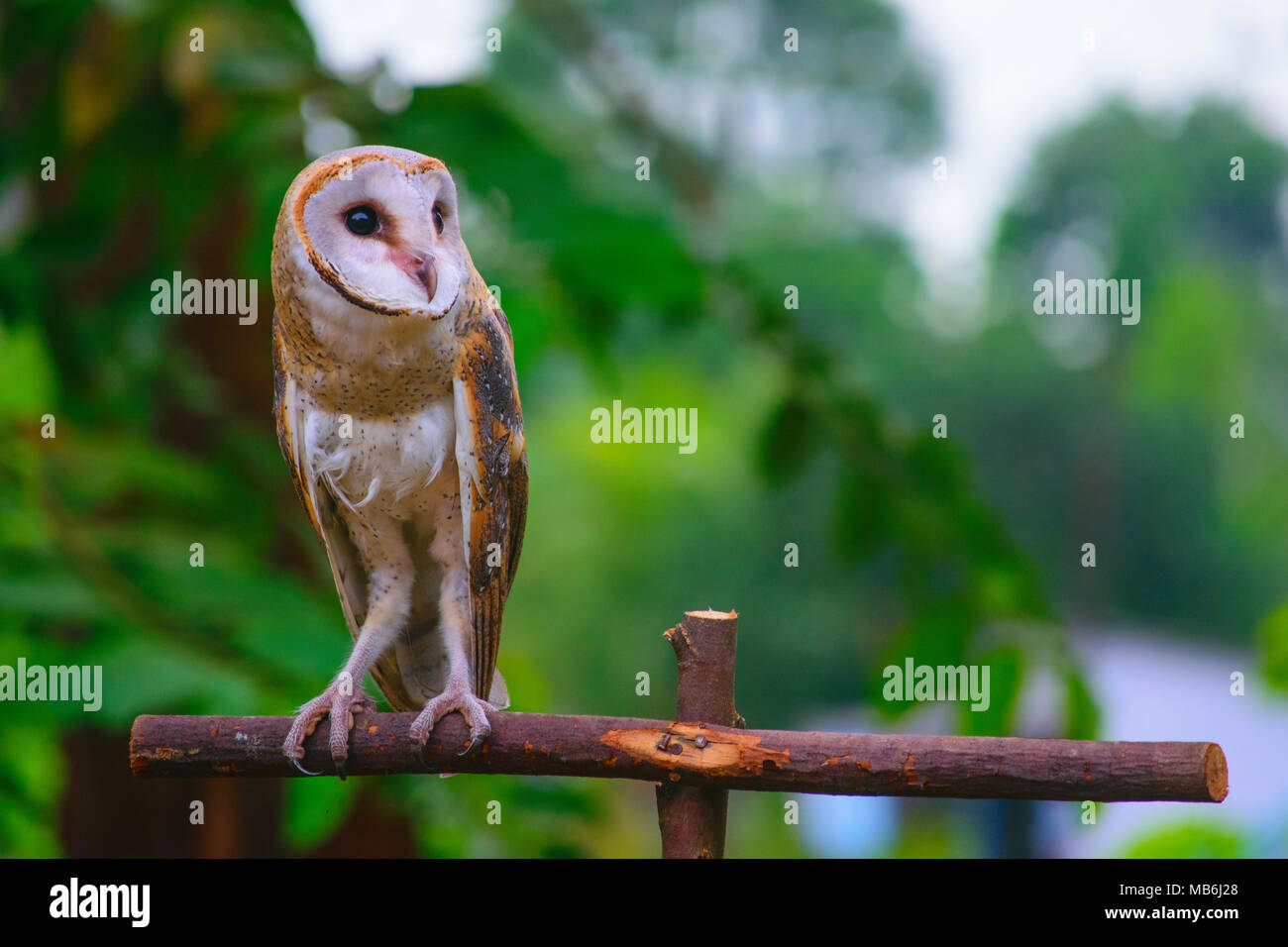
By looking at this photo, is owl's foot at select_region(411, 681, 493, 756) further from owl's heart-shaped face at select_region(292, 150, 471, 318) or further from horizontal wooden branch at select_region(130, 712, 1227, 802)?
owl's heart-shaped face at select_region(292, 150, 471, 318)

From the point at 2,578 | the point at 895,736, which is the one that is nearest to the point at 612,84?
the point at 2,578

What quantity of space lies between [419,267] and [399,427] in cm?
18

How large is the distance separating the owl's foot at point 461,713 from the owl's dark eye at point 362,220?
329 mm

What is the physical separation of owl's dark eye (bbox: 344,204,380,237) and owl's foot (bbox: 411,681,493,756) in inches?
12.9

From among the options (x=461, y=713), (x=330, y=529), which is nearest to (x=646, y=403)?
(x=330, y=529)

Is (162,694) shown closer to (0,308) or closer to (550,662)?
(0,308)

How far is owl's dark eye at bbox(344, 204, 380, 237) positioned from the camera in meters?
0.65

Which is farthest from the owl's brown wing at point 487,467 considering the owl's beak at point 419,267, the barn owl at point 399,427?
the owl's beak at point 419,267

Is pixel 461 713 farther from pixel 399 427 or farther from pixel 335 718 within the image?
pixel 399 427

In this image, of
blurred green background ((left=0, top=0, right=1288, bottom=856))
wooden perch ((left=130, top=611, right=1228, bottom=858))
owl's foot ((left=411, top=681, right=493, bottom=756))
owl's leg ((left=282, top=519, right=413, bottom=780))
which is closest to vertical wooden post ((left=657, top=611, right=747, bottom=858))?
wooden perch ((left=130, top=611, right=1228, bottom=858))

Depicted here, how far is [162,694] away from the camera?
43.4 inches

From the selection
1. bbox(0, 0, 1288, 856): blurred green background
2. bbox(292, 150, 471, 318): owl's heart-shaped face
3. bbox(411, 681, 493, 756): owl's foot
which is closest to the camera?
bbox(292, 150, 471, 318): owl's heart-shaped face

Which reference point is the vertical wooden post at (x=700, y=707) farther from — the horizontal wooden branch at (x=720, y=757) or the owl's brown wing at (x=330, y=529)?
the owl's brown wing at (x=330, y=529)

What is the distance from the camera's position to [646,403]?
9.82ft
